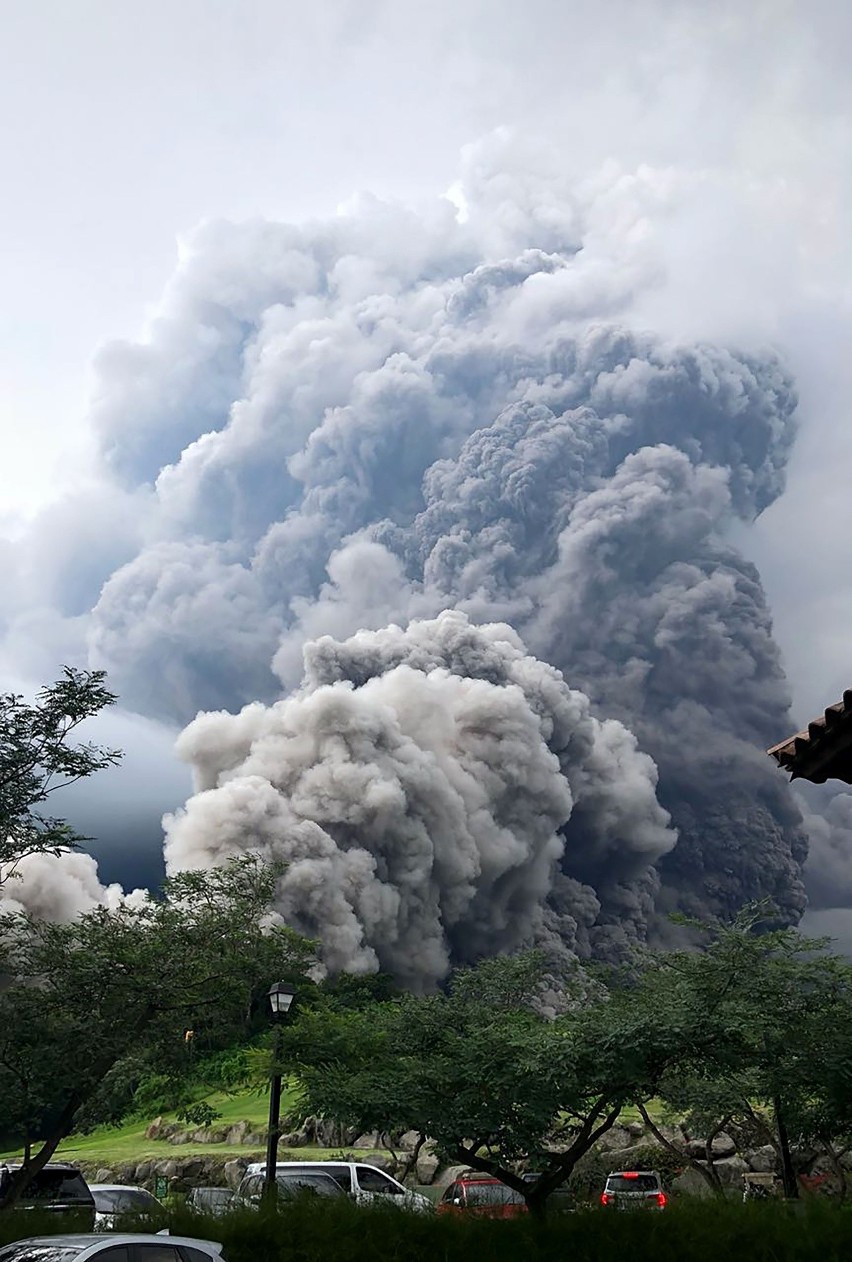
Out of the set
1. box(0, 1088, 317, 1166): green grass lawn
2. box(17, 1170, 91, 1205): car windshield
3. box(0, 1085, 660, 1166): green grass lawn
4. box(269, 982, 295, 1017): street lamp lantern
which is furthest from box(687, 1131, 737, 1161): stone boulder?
box(17, 1170, 91, 1205): car windshield

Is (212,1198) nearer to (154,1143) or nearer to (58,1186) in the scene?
(58,1186)

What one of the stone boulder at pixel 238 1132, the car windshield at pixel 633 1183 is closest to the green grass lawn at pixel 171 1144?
the stone boulder at pixel 238 1132

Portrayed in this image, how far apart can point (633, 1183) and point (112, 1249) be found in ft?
47.7

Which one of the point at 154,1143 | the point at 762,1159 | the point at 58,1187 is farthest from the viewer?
the point at 154,1143

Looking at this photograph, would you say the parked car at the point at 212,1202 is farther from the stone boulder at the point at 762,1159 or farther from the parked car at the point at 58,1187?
the stone boulder at the point at 762,1159

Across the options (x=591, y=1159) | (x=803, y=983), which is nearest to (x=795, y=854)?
(x=591, y=1159)

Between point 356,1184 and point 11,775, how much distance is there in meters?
9.16

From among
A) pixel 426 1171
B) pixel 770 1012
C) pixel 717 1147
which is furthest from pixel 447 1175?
pixel 770 1012

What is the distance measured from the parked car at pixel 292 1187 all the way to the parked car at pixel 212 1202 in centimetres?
12

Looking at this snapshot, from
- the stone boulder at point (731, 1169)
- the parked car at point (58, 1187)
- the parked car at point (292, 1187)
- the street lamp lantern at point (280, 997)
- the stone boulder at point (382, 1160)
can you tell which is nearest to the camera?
the parked car at point (292, 1187)

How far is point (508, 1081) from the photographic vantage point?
11.3 meters

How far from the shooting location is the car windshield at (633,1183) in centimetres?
1858

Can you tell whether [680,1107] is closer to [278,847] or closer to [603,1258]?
[603,1258]

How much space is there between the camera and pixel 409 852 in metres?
69.1
